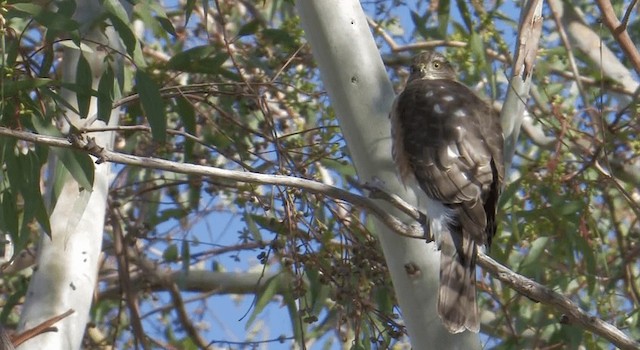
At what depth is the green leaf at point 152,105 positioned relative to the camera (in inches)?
124

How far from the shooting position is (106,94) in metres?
3.20

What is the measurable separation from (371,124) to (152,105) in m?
0.65

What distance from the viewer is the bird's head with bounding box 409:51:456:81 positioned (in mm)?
4051

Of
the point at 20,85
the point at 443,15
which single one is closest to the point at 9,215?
the point at 20,85

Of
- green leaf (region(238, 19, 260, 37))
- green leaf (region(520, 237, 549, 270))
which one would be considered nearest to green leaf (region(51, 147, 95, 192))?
Answer: green leaf (region(238, 19, 260, 37))

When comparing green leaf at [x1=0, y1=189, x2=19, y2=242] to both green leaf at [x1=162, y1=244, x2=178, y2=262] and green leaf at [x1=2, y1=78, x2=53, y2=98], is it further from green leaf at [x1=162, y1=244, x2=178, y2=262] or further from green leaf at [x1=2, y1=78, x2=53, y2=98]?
green leaf at [x1=162, y1=244, x2=178, y2=262]

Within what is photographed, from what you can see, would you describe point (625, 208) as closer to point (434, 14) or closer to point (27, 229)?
point (434, 14)

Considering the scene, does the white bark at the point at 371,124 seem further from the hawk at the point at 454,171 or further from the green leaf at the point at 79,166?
the green leaf at the point at 79,166

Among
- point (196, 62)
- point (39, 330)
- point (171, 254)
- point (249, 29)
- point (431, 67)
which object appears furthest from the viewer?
point (171, 254)

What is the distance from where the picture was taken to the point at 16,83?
9.77 ft

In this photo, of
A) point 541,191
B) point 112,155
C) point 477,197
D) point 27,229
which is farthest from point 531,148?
point 112,155

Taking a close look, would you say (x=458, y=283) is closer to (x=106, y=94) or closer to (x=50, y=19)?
(x=106, y=94)

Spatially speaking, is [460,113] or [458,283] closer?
[458,283]

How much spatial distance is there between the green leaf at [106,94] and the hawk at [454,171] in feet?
2.30
